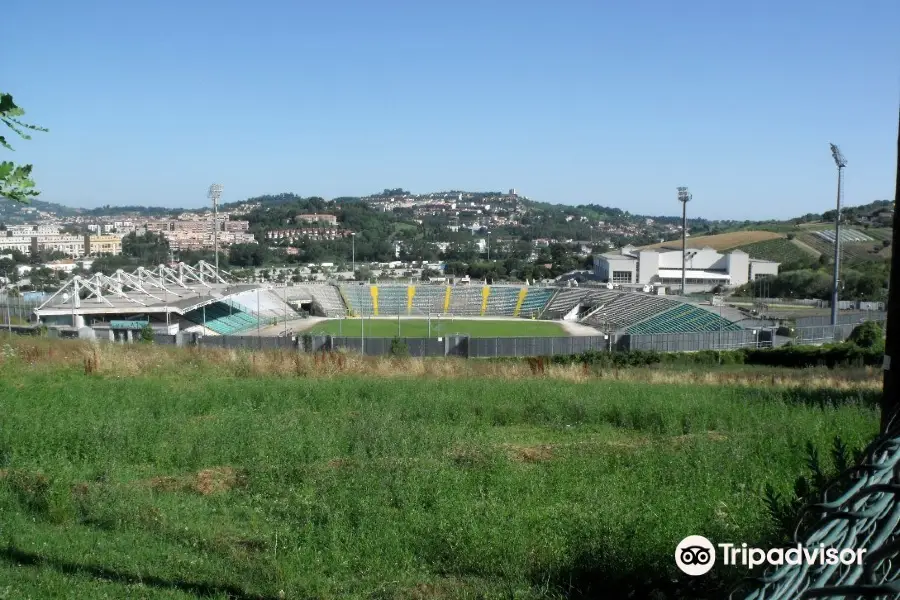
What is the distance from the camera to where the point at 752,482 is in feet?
19.7

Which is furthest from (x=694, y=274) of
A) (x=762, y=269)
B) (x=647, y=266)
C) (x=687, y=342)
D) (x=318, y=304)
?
(x=687, y=342)

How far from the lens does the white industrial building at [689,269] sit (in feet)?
227

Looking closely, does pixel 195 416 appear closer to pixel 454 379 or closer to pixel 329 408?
pixel 329 408

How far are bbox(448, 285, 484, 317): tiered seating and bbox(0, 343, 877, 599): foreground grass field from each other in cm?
5009

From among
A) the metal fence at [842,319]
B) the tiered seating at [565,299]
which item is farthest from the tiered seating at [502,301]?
the metal fence at [842,319]

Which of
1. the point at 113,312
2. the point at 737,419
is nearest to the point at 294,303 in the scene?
the point at 113,312

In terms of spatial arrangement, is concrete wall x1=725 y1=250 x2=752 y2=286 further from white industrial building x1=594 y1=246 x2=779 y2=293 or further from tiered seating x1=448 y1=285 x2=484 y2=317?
tiered seating x1=448 y1=285 x2=484 y2=317

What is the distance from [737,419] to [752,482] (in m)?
3.04

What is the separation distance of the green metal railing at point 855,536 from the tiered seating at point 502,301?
59199mm

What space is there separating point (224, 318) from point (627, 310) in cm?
2547

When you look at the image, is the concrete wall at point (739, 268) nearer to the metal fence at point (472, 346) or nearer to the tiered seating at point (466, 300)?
the tiered seating at point (466, 300)

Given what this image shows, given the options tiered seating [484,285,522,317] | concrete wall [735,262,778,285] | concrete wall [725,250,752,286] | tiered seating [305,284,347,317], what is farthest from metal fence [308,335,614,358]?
concrete wall [735,262,778,285]

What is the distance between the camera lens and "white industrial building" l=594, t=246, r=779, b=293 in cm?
6925

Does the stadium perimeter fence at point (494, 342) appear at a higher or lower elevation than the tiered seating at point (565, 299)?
lower
